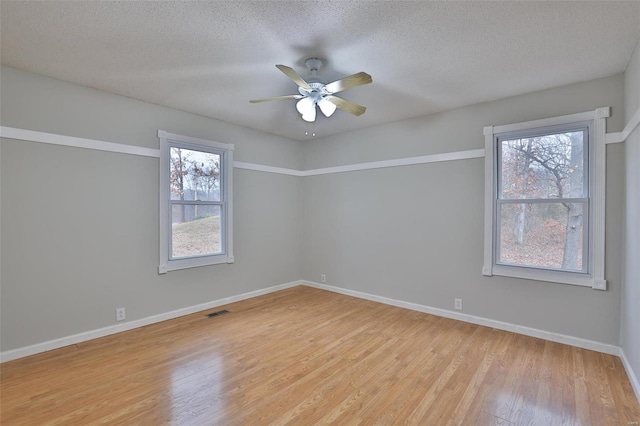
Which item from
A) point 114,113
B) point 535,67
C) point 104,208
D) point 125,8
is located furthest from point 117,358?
point 535,67

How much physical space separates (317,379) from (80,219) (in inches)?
115

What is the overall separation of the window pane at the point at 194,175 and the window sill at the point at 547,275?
3.80 meters

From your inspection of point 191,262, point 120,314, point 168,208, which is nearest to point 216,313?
point 191,262

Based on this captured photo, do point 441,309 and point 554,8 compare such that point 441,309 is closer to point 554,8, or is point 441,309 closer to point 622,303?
point 622,303

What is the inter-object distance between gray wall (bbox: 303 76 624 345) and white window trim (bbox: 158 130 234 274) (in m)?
1.57

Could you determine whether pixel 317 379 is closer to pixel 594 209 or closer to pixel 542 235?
pixel 542 235

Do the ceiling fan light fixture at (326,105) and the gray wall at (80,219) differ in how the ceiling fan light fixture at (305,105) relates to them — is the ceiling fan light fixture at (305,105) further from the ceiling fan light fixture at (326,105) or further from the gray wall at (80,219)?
the gray wall at (80,219)

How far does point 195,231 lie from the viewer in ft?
13.6

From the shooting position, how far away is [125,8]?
6.54ft

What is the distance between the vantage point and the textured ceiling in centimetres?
201

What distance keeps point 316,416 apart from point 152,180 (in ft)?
10.5

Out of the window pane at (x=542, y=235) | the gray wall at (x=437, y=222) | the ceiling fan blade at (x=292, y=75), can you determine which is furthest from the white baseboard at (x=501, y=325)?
the ceiling fan blade at (x=292, y=75)

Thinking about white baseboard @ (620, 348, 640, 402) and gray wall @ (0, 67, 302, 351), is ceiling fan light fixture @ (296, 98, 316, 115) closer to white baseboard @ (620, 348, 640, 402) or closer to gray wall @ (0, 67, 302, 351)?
gray wall @ (0, 67, 302, 351)

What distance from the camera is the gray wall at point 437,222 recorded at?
2.96 meters
